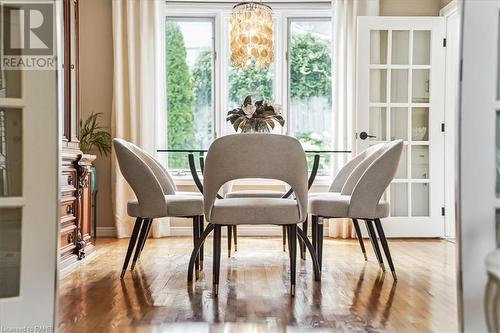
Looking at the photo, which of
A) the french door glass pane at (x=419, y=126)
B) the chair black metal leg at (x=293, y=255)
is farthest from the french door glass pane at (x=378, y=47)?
the chair black metal leg at (x=293, y=255)

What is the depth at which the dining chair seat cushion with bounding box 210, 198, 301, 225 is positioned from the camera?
2797mm

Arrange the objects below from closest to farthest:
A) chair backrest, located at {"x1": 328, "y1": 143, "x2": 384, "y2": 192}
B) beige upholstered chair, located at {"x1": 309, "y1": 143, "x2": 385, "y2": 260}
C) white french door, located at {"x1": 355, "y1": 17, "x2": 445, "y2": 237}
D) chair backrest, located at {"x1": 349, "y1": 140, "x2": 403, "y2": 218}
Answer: chair backrest, located at {"x1": 349, "y1": 140, "x2": 403, "y2": 218}
beige upholstered chair, located at {"x1": 309, "y1": 143, "x2": 385, "y2": 260}
chair backrest, located at {"x1": 328, "y1": 143, "x2": 384, "y2": 192}
white french door, located at {"x1": 355, "y1": 17, "x2": 445, "y2": 237}

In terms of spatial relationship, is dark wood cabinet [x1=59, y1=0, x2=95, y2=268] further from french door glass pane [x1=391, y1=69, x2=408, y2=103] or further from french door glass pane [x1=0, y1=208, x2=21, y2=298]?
french door glass pane [x1=391, y1=69, x2=408, y2=103]

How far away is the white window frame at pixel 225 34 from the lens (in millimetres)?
5660

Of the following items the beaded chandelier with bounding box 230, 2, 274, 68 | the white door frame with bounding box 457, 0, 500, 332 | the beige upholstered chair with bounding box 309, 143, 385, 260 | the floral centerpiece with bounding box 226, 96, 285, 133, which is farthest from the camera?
the beaded chandelier with bounding box 230, 2, 274, 68

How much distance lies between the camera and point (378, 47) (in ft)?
17.5

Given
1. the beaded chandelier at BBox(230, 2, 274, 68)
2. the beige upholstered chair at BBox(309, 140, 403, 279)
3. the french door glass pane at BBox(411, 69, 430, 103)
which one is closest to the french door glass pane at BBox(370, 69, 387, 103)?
the french door glass pane at BBox(411, 69, 430, 103)

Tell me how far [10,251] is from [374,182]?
2223 mm

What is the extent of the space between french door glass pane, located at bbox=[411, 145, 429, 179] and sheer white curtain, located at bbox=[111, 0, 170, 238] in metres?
2.63

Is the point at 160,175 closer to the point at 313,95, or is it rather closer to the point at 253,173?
the point at 253,173

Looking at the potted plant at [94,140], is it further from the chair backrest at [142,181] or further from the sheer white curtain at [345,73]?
the sheer white curtain at [345,73]

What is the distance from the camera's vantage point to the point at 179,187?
5.66 metres

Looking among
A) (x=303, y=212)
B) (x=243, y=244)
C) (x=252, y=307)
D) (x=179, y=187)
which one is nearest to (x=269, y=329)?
(x=252, y=307)

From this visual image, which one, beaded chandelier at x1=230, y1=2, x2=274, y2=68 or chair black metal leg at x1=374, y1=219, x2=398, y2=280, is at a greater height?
beaded chandelier at x1=230, y1=2, x2=274, y2=68
